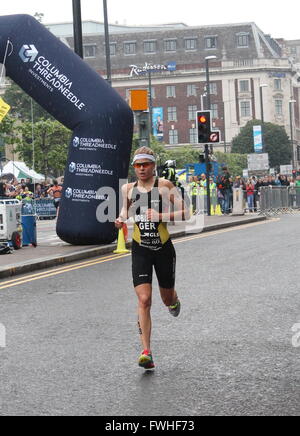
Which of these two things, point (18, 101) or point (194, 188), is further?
point (18, 101)

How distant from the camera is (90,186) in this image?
62.6 feet

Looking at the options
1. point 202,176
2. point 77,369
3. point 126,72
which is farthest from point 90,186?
point 126,72

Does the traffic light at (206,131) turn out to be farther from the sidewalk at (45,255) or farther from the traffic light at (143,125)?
the traffic light at (143,125)

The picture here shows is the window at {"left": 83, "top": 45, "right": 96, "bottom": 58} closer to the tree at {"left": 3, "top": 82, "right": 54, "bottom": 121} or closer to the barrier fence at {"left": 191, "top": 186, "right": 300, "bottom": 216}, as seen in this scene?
the tree at {"left": 3, "top": 82, "right": 54, "bottom": 121}

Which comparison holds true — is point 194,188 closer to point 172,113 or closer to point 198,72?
point 198,72

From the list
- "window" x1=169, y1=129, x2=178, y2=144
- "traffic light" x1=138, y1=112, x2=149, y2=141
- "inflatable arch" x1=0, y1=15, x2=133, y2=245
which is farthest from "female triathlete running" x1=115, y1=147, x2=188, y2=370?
"window" x1=169, y1=129, x2=178, y2=144

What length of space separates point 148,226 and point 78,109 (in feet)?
38.0

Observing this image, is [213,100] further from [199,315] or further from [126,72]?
[199,315]

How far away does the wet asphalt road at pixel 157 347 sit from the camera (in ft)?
20.6

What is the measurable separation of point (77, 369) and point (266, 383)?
1524mm

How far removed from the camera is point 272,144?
114 meters

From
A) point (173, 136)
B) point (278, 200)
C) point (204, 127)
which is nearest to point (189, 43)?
point (173, 136)

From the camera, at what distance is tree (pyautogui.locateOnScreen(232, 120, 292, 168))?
11406 centimetres

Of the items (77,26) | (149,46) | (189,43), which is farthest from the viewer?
(149,46)
